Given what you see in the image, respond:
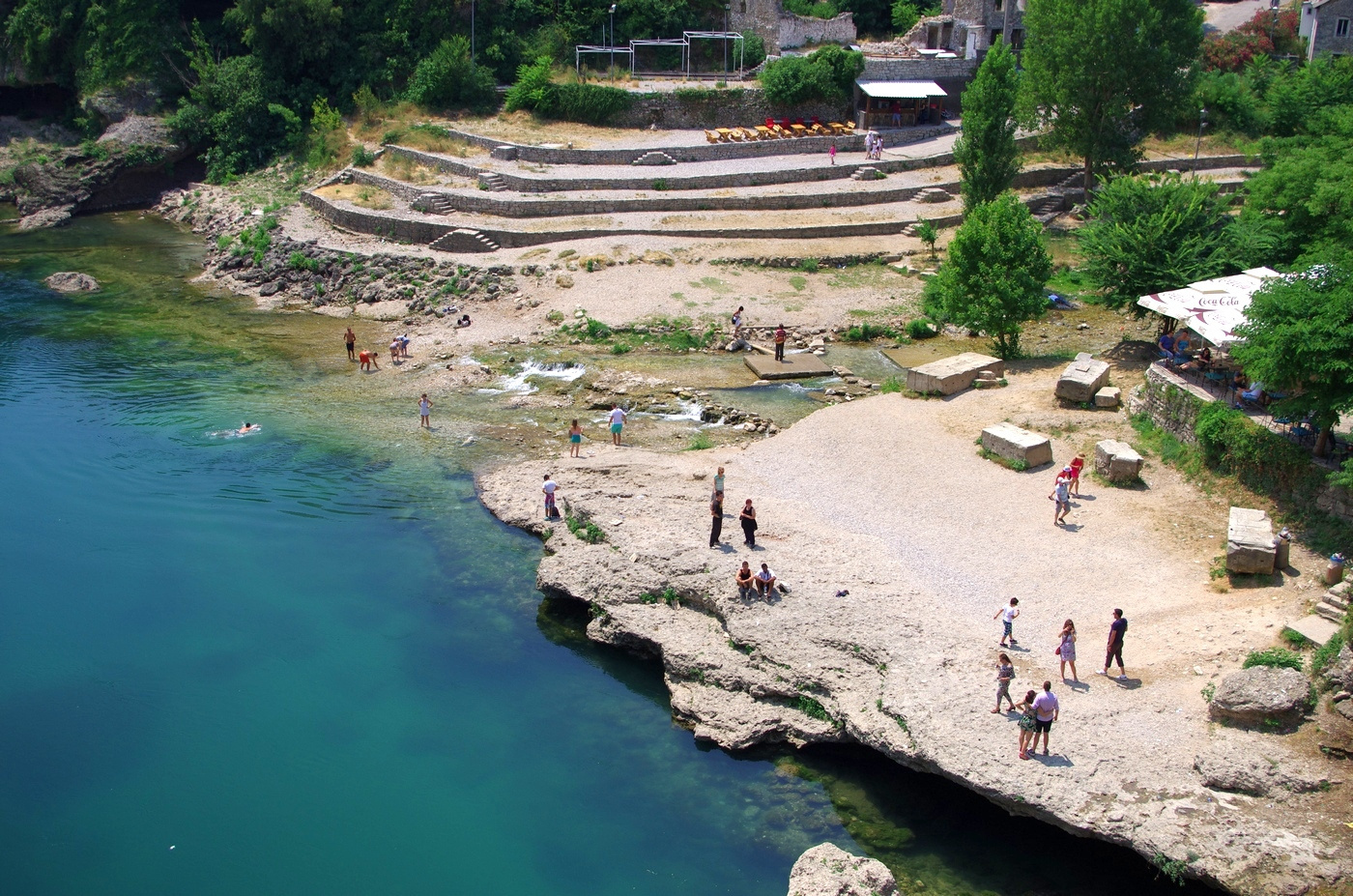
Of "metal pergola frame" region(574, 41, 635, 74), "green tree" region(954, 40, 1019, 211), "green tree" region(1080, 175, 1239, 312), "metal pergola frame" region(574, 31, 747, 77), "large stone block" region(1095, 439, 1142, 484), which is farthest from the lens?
"metal pergola frame" region(574, 31, 747, 77)

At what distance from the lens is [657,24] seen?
60.5 m

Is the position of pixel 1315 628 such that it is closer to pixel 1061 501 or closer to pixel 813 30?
pixel 1061 501

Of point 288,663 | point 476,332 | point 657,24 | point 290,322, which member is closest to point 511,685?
point 288,663

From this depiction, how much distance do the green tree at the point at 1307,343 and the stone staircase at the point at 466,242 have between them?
29.5 metres

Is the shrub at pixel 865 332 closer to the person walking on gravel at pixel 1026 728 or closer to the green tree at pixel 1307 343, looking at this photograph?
the green tree at pixel 1307 343

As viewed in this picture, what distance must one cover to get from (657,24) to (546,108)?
31.2 ft

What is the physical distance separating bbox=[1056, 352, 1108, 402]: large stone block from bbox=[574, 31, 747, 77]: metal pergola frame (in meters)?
34.8

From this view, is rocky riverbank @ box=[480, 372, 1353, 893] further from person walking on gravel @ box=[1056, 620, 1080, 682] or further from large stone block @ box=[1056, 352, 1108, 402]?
large stone block @ box=[1056, 352, 1108, 402]

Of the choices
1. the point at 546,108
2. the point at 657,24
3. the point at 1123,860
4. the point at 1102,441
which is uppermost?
the point at 657,24

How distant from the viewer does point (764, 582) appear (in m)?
21.2

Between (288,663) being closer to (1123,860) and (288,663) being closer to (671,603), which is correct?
(671,603)

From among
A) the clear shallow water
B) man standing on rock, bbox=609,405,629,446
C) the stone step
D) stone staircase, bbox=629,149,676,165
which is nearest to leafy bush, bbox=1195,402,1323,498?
the stone step

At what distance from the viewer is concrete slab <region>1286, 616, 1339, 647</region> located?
18.8m

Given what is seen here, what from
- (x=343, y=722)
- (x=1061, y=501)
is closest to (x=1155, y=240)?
(x=1061, y=501)
